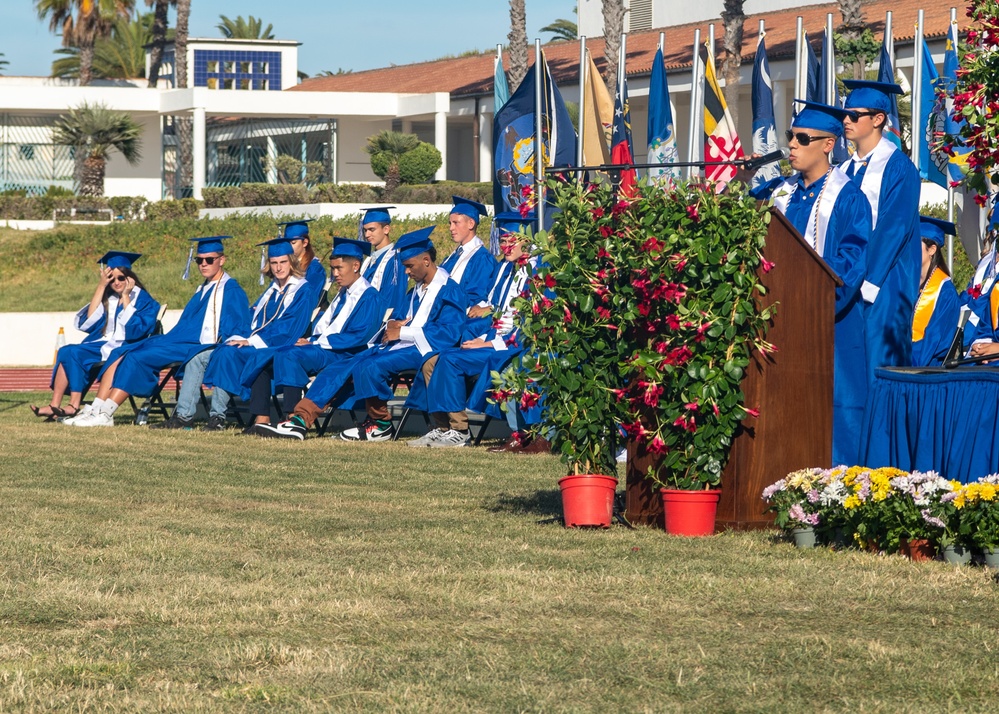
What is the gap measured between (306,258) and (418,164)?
24.0 metres

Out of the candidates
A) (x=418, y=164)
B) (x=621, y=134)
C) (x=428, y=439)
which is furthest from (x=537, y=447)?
(x=418, y=164)

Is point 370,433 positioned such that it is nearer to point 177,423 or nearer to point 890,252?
point 177,423

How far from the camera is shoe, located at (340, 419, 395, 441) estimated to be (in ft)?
40.9

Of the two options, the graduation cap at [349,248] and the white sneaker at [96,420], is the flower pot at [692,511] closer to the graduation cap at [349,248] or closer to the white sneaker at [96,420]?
the graduation cap at [349,248]

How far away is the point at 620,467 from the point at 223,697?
6.30 meters

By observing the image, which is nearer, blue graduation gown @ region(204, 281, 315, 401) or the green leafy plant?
the green leafy plant

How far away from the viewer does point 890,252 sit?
761cm

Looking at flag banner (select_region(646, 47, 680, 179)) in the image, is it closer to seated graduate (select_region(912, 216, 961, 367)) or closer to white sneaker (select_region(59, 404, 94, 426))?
white sneaker (select_region(59, 404, 94, 426))

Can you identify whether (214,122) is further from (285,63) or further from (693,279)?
(693,279)

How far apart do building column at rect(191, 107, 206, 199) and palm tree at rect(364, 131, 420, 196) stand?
5.44m

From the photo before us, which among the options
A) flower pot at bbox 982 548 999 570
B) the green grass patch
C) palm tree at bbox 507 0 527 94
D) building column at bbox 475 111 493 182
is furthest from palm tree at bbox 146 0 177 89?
flower pot at bbox 982 548 999 570

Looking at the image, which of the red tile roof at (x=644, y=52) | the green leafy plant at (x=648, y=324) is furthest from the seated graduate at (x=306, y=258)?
the red tile roof at (x=644, y=52)

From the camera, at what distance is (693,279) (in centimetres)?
689

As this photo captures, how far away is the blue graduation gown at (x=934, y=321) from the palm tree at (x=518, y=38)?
24.0 m
